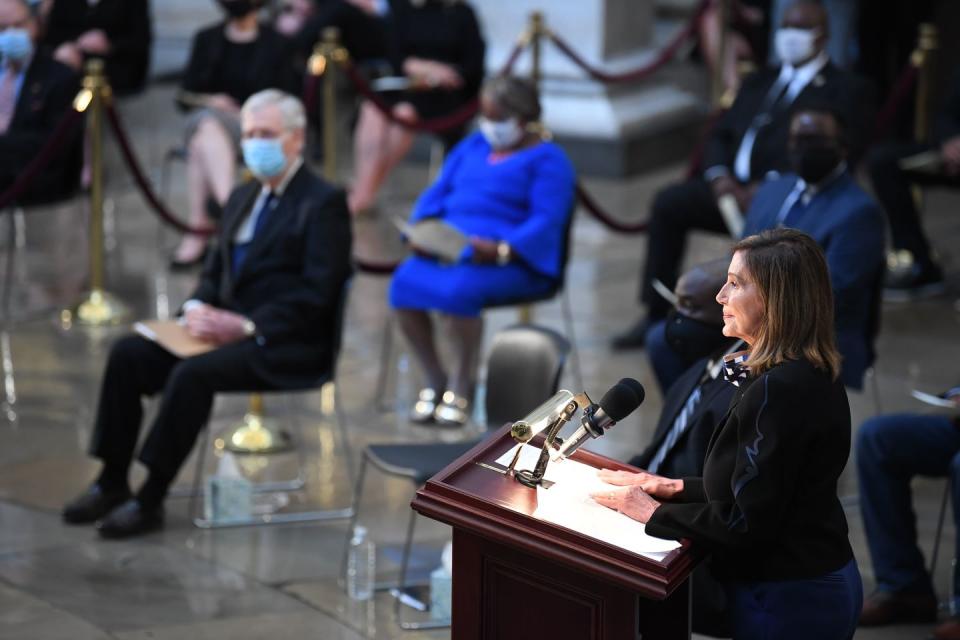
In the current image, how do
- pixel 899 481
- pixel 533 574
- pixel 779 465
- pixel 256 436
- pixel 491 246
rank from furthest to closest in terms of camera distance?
pixel 491 246 < pixel 256 436 < pixel 899 481 < pixel 533 574 < pixel 779 465

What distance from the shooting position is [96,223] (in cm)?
762

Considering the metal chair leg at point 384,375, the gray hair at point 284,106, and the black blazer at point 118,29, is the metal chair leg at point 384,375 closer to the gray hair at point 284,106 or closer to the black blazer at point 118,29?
the gray hair at point 284,106

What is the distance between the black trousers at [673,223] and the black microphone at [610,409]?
401 cm

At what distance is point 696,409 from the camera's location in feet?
12.7

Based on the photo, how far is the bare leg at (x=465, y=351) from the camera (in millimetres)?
6457

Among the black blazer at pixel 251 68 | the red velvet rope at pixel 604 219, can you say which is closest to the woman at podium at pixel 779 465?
the red velvet rope at pixel 604 219

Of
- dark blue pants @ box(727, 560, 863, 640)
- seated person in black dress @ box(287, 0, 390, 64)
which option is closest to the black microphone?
dark blue pants @ box(727, 560, 863, 640)

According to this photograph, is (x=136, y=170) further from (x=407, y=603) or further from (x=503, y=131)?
(x=407, y=603)

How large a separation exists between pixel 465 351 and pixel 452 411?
0.82 feet

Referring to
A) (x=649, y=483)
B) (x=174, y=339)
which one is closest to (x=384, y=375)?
(x=174, y=339)

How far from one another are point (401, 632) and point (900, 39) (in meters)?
7.18

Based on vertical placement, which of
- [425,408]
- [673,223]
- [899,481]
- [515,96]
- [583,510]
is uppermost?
[515,96]

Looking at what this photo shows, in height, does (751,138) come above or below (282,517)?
above

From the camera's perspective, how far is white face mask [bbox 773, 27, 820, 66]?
711cm
